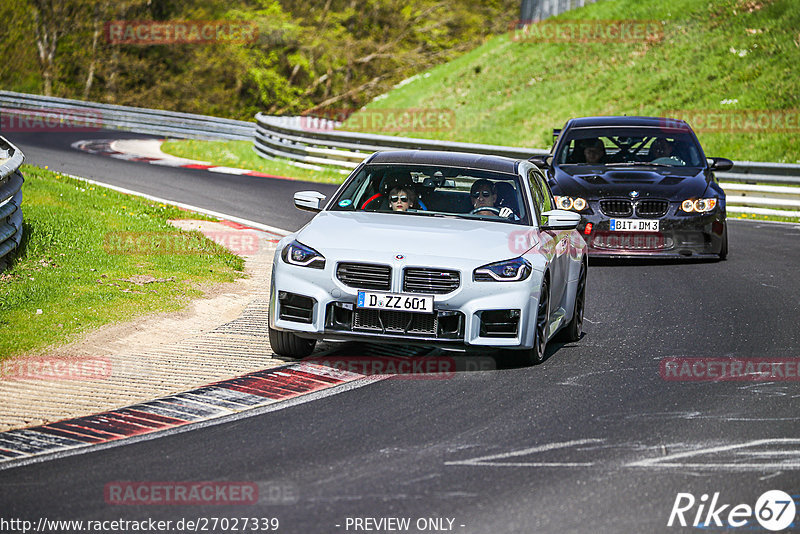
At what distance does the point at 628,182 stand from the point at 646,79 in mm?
22593

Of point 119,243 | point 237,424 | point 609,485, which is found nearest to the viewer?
point 609,485

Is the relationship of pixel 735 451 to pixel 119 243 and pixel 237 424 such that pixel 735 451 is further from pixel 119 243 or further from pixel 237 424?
pixel 119 243

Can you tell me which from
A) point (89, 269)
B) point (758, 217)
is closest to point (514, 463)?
point (89, 269)

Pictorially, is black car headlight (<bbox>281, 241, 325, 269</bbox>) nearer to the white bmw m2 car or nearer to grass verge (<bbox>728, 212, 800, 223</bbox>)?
the white bmw m2 car

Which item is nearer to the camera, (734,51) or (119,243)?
(119,243)

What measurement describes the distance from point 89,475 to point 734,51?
32.2 meters

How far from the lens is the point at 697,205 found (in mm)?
13984

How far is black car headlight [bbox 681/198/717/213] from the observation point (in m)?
14.0

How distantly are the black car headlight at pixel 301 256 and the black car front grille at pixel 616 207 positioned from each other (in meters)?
6.37

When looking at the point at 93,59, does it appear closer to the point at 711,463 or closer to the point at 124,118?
the point at 124,118

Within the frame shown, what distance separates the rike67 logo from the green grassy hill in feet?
77.9

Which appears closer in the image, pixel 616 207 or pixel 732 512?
pixel 732 512

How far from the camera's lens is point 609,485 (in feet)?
18.6

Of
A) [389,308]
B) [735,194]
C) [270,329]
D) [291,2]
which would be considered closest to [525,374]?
[389,308]
